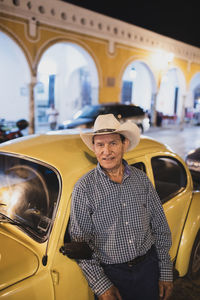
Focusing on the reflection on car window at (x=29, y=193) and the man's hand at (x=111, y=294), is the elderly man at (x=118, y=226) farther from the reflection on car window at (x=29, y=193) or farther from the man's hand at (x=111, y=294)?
the reflection on car window at (x=29, y=193)

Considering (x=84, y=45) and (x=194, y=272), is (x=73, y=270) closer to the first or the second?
(x=194, y=272)

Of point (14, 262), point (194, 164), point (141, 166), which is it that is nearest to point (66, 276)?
point (14, 262)

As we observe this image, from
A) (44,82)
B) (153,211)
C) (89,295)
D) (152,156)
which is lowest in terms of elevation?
(89,295)

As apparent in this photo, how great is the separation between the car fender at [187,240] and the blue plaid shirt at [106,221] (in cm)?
94

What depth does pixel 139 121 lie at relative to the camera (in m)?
13.1

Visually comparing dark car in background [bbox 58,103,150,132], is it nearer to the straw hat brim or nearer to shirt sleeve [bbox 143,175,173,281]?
the straw hat brim

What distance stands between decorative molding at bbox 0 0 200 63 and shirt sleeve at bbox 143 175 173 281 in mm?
9935

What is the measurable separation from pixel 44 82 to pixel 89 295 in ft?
52.4

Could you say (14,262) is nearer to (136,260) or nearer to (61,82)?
(136,260)

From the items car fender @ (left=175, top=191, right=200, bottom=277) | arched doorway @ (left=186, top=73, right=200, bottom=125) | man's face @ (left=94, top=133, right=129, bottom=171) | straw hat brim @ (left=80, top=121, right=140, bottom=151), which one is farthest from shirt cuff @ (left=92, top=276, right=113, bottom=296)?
arched doorway @ (left=186, top=73, right=200, bottom=125)

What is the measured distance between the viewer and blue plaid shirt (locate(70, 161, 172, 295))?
1542mm

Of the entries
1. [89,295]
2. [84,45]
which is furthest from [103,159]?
[84,45]

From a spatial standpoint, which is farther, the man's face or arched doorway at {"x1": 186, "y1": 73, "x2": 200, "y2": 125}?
arched doorway at {"x1": 186, "y1": 73, "x2": 200, "y2": 125}

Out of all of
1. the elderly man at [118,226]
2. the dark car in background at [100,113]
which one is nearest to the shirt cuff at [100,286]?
the elderly man at [118,226]
